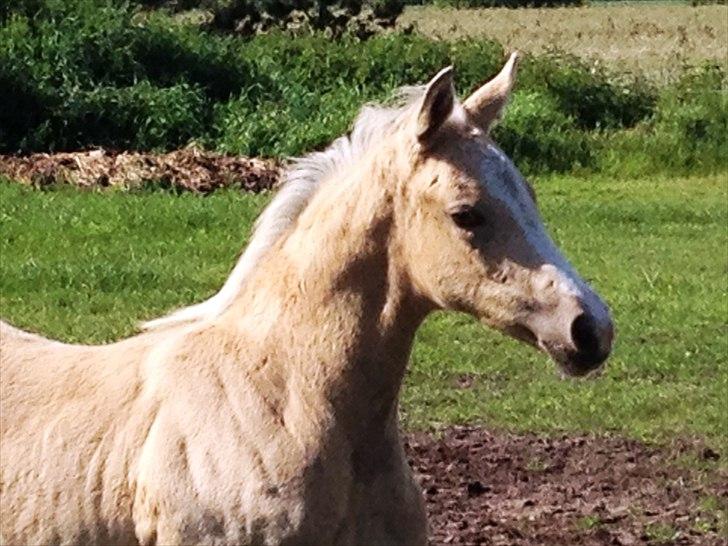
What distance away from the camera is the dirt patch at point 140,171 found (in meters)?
16.6

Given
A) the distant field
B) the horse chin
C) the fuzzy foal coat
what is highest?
the horse chin

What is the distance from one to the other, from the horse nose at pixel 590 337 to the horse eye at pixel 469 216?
1.07 ft

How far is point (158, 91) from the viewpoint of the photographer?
19781mm

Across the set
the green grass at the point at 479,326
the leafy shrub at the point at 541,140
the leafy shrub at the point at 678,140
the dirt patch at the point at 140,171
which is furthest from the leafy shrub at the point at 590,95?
the dirt patch at the point at 140,171

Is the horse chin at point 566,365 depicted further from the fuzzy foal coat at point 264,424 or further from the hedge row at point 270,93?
the hedge row at point 270,93

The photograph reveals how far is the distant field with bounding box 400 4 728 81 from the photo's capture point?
30656 millimetres

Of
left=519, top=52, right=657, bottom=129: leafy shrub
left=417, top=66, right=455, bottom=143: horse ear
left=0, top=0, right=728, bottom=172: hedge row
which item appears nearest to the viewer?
left=417, top=66, right=455, bottom=143: horse ear

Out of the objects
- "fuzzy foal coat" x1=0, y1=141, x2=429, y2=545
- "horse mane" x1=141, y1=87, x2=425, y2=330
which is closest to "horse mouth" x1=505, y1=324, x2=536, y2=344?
"fuzzy foal coat" x1=0, y1=141, x2=429, y2=545

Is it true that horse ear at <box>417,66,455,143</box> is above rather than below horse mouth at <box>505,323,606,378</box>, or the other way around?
above

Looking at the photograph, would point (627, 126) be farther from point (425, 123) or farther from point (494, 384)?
point (425, 123)

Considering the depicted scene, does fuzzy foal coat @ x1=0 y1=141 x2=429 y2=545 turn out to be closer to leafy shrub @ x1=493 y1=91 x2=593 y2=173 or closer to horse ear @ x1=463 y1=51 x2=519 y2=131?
horse ear @ x1=463 y1=51 x2=519 y2=131

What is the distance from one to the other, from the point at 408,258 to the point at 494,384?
5.80m

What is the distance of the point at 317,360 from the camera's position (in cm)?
433

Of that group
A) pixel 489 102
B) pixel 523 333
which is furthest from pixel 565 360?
pixel 489 102
